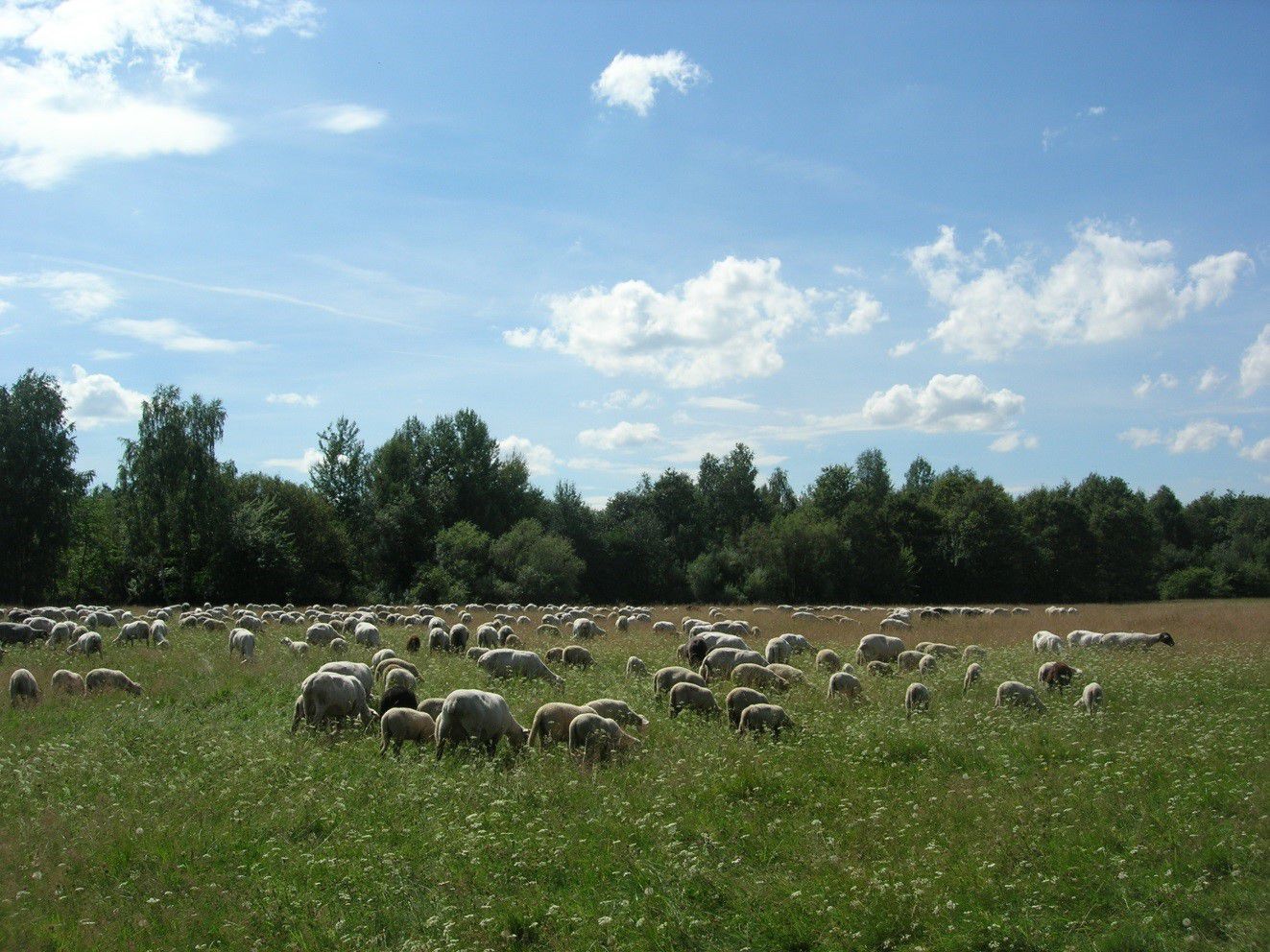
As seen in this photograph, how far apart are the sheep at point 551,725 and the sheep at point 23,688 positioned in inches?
424

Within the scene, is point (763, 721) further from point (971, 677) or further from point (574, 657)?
point (574, 657)

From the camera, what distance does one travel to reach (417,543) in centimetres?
7862

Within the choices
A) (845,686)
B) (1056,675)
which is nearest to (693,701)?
(845,686)

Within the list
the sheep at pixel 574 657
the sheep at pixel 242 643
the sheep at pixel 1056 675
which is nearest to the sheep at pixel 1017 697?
the sheep at pixel 1056 675

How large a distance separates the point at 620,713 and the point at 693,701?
1968mm

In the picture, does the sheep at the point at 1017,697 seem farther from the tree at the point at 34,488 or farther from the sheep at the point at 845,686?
the tree at the point at 34,488

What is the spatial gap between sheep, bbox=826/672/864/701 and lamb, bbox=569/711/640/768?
582 cm

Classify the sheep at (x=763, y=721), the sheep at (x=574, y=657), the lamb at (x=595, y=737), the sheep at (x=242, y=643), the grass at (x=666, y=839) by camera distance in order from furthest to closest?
the sheep at (x=242, y=643), the sheep at (x=574, y=657), the sheep at (x=763, y=721), the lamb at (x=595, y=737), the grass at (x=666, y=839)

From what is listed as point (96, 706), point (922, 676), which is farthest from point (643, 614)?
point (96, 706)

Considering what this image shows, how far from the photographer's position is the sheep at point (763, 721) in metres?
13.9

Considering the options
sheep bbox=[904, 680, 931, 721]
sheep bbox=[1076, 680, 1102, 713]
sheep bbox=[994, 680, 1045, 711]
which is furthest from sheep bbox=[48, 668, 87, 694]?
sheep bbox=[1076, 680, 1102, 713]

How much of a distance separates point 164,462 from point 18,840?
61.6m

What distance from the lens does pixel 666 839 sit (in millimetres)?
9625

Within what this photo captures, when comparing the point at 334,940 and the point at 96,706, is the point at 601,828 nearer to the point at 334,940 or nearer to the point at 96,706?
the point at 334,940
